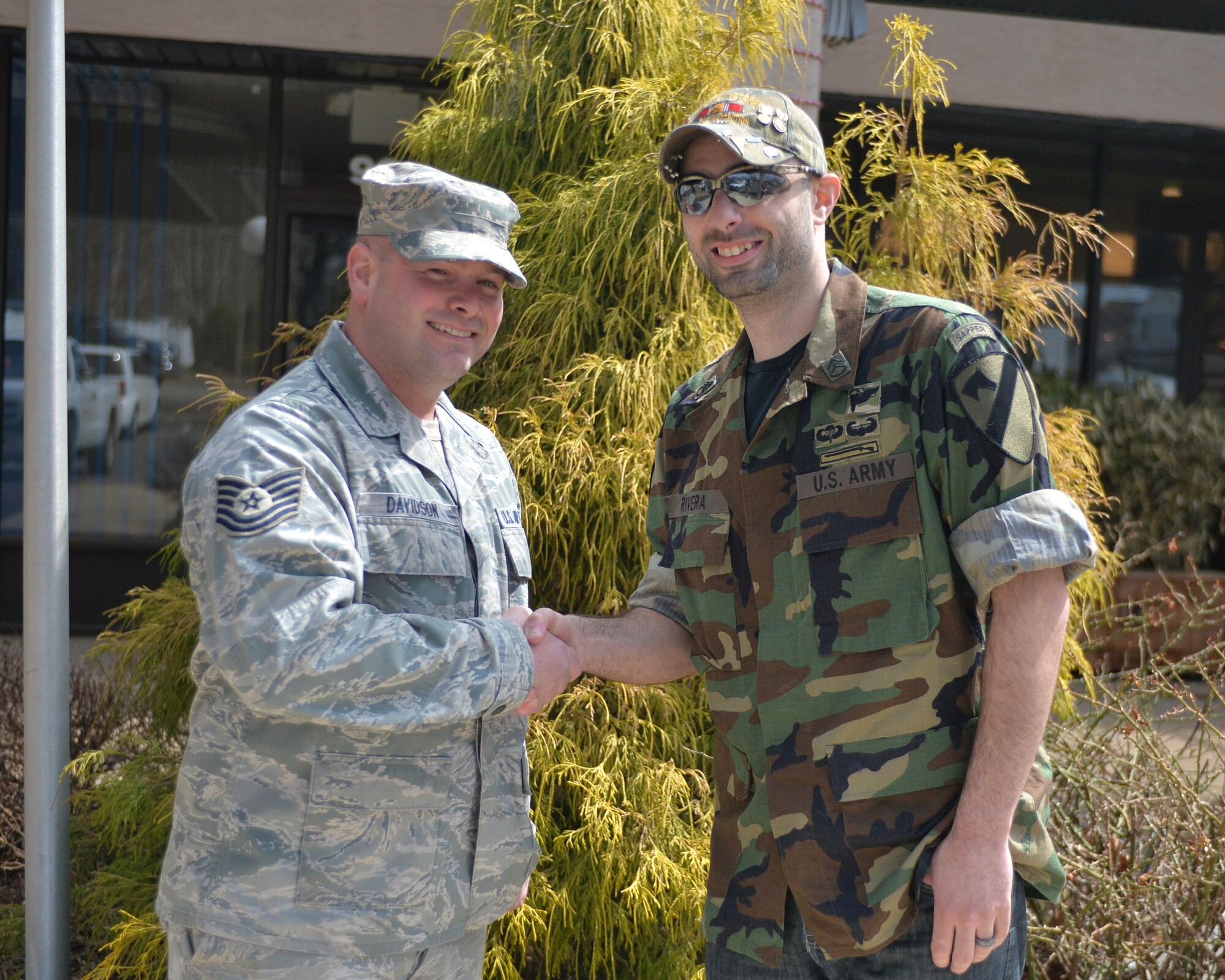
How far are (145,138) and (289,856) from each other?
20.6 ft

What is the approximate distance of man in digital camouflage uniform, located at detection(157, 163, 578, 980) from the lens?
154 cm

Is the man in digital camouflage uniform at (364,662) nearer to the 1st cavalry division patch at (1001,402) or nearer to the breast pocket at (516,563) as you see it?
the breast pocket at (516,563)

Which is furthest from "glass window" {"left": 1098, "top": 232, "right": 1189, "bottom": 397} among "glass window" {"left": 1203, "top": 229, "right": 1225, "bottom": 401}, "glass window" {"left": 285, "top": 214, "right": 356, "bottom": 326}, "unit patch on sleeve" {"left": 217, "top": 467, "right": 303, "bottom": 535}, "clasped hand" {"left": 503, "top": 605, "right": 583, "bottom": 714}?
"unit patch on sleeve" {"left": 217, "top": 467, "right": 303, "bottom": 535}

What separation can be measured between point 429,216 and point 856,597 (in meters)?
0.91

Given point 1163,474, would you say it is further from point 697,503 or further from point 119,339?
point 119,339

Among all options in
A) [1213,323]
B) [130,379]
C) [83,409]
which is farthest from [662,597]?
[1213,323]

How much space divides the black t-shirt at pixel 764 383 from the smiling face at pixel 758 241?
0.11 metres

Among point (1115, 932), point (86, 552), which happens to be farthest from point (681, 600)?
point (86, 552)

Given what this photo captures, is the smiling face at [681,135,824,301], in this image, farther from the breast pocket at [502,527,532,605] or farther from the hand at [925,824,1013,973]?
the hand at [925,824,1013,973]

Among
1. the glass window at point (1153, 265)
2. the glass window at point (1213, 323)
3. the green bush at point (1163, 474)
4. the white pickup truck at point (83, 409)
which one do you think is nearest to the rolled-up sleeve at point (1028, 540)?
the green bush at point (1163, 474)

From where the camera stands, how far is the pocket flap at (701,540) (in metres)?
1.93

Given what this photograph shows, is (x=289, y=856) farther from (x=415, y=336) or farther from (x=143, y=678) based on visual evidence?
(x=143, y=678)

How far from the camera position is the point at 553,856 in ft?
8.97

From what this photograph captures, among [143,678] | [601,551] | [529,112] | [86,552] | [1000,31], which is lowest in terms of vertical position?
[86,552]
